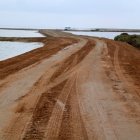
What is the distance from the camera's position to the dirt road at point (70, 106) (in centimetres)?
712

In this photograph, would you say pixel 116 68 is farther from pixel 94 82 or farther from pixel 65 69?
pixel 94 82

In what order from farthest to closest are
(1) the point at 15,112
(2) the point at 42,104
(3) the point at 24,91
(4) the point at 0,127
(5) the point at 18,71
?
(5) the point at 18,71 → (3) the point at 24,91 → (2) the point at 42,104 → (1) the point at 15,112 → (4) the point at 0,127

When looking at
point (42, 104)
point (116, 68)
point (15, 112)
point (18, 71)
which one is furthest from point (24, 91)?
point (116, 68)

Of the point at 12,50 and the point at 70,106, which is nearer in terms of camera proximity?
the point at 70,106

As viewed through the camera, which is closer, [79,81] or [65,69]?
[79,81]

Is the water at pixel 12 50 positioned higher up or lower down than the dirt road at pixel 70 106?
lower down

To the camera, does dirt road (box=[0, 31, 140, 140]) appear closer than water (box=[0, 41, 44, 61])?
Yes

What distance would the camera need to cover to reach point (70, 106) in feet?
30.3

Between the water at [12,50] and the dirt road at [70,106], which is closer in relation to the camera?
the dirt road at [70,106]

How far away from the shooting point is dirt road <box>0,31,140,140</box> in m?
7.12

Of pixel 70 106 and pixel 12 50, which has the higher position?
pixel 70 106

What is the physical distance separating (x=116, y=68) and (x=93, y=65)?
1386mm

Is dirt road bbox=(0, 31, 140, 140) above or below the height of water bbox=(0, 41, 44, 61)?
above

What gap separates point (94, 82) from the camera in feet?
43.3
